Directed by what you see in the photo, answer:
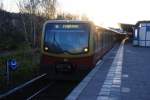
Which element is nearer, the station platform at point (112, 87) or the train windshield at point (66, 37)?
the station platform at point (112, 87)

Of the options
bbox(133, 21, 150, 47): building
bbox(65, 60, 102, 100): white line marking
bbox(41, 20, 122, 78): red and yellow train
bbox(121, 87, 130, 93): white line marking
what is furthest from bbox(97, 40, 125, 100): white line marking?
bbox(133, 21, 150, 47): building

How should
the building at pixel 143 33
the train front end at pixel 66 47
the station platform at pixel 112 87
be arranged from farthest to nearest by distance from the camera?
the building at pixel 143 33 < the train front end at pixel 66 47 < the station platform at pixel 112 87

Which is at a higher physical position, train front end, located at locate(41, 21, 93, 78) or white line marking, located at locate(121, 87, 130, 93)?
train front end, located at locate(41, 21, 93, 78)

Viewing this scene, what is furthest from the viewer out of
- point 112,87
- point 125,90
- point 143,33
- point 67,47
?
point 143,33

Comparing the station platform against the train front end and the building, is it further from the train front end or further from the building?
the building

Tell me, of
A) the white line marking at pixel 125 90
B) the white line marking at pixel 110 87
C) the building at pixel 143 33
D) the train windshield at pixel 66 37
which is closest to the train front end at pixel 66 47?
the train windshield at pixel 66 37

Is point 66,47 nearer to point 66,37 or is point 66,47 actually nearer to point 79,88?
point 66,37

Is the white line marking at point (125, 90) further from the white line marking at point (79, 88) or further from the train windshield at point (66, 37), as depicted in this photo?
the train windshield at point (66, 37)

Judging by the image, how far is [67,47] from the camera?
59.9ft

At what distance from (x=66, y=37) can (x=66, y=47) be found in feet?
1.40

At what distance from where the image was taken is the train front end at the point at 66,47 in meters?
18.2

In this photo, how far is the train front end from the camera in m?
18.2

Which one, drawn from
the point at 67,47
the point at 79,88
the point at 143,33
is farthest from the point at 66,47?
the point at 143,33

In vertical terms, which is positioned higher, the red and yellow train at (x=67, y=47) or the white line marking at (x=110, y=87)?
the red and yellow train at (x=67, y=47)
